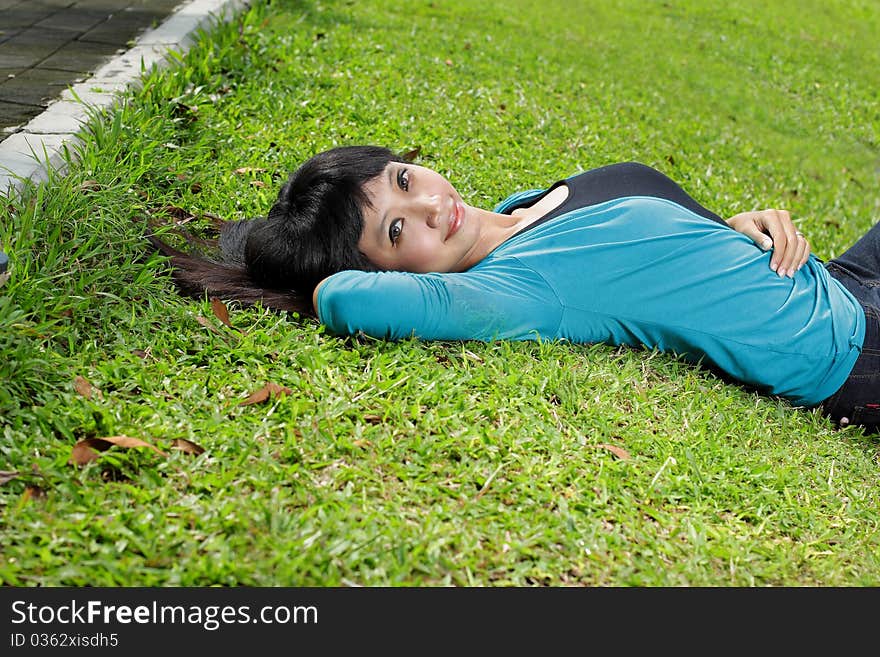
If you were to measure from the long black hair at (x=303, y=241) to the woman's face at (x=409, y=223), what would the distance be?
1.5 inches

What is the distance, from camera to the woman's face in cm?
326

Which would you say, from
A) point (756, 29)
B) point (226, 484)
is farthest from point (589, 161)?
point (756, 29)

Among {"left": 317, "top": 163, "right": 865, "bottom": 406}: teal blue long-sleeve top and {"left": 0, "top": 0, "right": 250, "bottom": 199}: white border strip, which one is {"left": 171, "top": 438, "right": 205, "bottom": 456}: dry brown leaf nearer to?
{"left": 317, "top": 163, "right": 865, "bottom": 406}: teal blue long-sleeve top

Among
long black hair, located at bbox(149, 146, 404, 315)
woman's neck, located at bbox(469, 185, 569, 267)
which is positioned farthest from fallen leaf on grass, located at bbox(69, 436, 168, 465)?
woman's neck, located at bbox(469, 185, 569, 267)

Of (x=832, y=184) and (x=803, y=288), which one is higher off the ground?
(x=803, y=288)

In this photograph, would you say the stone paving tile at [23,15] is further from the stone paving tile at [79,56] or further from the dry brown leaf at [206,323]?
the dry brown leaf at [206,323]

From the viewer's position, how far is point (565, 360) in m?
3.24

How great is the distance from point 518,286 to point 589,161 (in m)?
3.01

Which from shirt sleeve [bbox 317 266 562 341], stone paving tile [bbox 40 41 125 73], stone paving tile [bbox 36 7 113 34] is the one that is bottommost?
shirt sleeve [bbox 317 266 562 341]

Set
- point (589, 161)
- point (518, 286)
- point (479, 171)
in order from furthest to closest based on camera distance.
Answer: point (589, 161)
point (479, 171)
point (518, 286)

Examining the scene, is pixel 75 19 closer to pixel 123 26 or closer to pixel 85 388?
pixel 123 26

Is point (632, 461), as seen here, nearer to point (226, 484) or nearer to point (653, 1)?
point (226, 484)

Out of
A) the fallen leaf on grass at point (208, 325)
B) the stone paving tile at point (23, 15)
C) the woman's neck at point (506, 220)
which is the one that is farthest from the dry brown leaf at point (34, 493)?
the stone paving tile at point (23, 15)

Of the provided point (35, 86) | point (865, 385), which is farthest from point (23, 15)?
point (865, 385)
